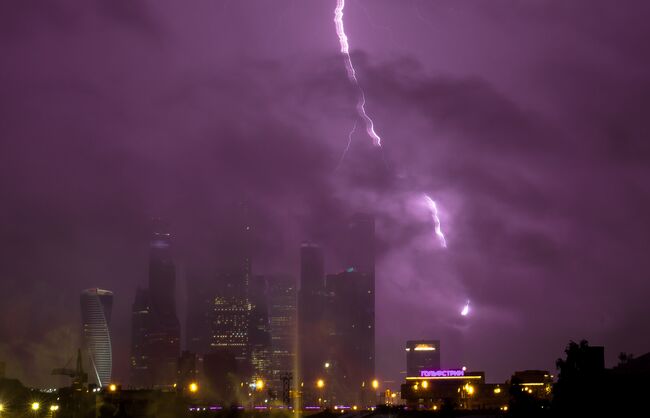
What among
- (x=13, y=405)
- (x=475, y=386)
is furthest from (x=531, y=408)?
(x=475, y=386)

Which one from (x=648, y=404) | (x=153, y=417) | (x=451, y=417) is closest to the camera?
(x=648, y=404)

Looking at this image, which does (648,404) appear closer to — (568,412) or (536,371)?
(568,412)

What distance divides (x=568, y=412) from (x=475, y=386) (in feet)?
362

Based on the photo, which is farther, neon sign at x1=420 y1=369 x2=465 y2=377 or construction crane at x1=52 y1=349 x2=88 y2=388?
neon sign at x1=420 y1=369 x2=465 y2=377

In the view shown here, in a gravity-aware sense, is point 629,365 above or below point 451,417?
above

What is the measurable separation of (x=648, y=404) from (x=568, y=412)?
4105 mm

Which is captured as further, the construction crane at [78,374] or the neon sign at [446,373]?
the neon sign at [446,373]

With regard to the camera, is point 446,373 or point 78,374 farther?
point 446,373

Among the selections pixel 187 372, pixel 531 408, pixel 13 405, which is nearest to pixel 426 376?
pixel 187 372

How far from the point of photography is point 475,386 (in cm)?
14775

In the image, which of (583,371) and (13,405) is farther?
(13,405)

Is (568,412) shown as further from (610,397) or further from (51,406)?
(51,406)

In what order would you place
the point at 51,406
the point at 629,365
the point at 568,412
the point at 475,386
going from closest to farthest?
the point at 568,412 → the point at 629,365 → the point at 51,406 → the point at 475,386

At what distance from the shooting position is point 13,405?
10550cm
